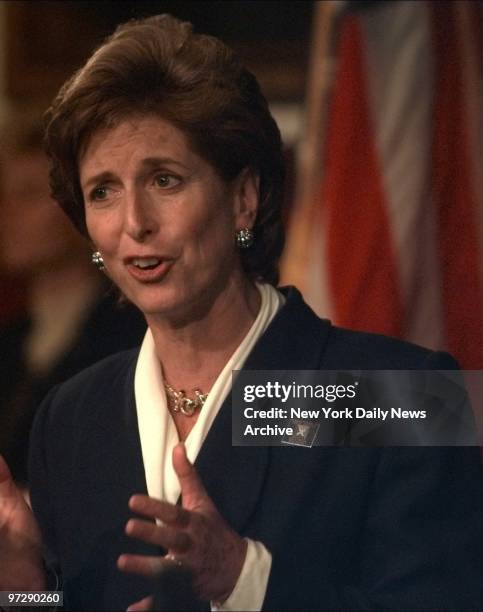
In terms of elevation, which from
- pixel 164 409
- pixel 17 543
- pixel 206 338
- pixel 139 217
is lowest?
pixel 17 543

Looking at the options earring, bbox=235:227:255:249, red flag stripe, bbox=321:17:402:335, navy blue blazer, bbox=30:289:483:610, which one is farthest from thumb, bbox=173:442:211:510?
red flag stripe, bbox=321:17:402:335

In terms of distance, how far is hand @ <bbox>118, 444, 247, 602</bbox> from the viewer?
1.09 meters

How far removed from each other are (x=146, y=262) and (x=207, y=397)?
229 mm

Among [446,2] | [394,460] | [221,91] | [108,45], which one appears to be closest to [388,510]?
[394,460]

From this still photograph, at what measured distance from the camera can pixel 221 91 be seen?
1406mm

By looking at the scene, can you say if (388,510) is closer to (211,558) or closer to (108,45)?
(211,558)

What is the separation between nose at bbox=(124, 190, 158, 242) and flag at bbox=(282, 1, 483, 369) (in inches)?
17.8

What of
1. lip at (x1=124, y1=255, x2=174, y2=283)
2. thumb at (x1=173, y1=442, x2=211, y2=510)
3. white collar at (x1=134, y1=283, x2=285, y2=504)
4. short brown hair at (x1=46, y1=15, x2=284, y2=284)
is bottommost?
thumb at (x1=173, y1=442, x2=211, y2=510)

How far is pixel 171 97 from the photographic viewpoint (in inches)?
54.6

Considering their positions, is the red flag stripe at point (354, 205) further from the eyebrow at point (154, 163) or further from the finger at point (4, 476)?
the finger at point (4, 476)

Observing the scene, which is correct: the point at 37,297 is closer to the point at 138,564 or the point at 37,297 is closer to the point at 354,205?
the point at 354,205

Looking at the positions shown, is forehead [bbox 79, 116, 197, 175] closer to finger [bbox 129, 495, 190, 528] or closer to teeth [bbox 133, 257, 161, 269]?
teeth [bbox 133, 257, 161, 269]

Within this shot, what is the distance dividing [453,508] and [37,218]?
0.93 m

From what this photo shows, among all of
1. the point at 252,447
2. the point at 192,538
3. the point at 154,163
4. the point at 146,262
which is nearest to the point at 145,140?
the point at 154,163
